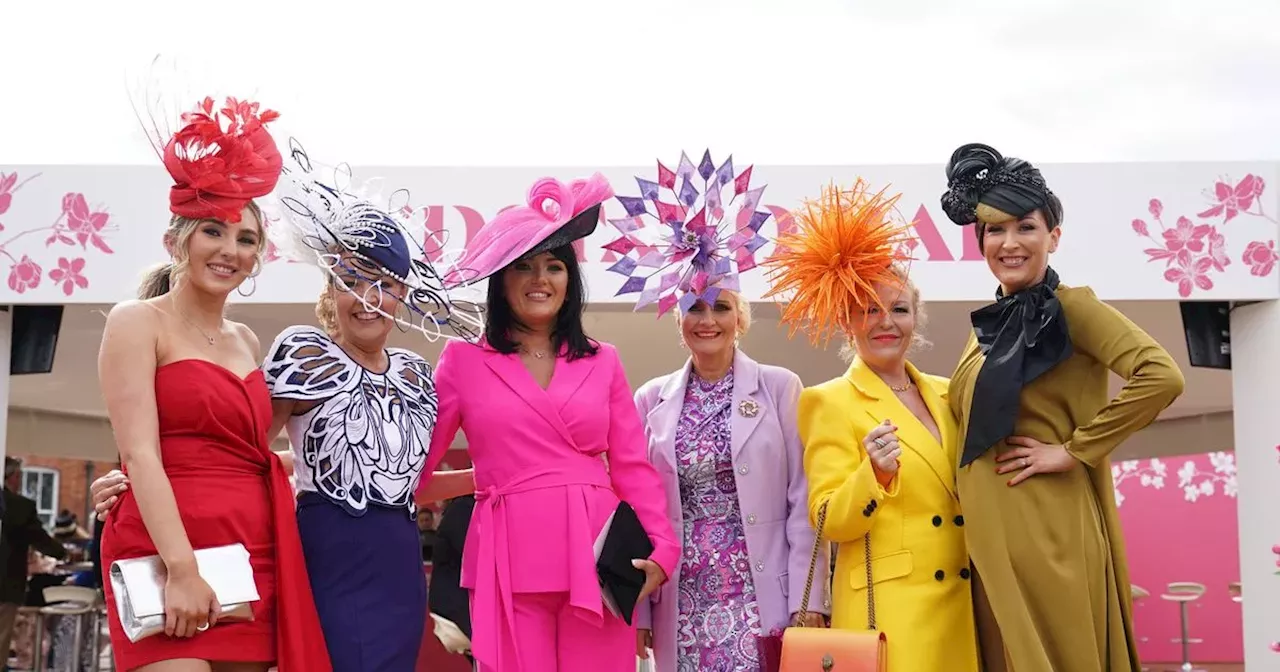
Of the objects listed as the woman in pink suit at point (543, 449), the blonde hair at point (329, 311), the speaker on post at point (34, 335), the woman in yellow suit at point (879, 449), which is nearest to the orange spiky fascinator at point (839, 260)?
the woman in yellow suit at point (879, 449)

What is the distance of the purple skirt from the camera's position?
308cm

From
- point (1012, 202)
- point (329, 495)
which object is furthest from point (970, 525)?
point (329, 495)

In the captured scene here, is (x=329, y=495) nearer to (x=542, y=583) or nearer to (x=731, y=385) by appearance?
(x=542, y=583)

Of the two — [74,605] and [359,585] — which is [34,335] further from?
[74,605]

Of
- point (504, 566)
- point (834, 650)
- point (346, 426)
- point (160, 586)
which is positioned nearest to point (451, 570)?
point (504, 566)

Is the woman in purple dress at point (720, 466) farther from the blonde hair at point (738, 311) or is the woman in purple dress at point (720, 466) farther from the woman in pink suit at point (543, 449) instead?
the woman in pink suit at point (543, 449)

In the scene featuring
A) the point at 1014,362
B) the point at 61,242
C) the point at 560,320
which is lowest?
the point at 1014,362

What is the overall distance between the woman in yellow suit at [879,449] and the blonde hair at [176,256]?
4.70 feet

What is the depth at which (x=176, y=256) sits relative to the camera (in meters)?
3.03

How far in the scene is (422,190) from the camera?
636 centimetres

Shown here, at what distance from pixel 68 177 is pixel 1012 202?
4900 millimetres

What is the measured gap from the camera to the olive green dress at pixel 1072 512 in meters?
3.09

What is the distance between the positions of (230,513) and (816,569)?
1.61 m

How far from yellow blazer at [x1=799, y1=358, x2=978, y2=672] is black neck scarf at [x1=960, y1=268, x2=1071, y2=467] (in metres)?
0.17
